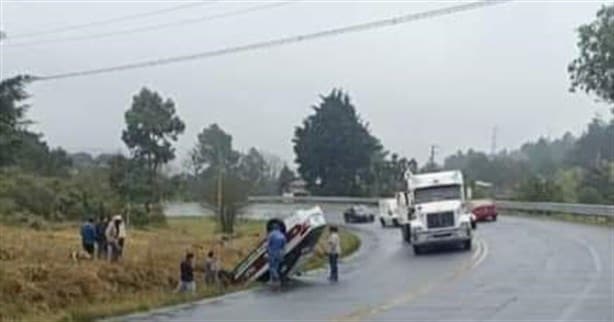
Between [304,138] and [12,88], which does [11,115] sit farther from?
[304,138]

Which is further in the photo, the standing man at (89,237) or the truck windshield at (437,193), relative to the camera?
the truck windshield at (437,193)

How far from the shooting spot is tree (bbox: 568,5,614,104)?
86938 millimetres

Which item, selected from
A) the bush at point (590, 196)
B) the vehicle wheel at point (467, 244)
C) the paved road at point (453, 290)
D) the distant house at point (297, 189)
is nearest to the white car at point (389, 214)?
the bush at point (590, 196)

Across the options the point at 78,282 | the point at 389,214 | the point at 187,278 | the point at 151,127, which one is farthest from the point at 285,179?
the point at 78,282

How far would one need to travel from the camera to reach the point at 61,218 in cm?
6938

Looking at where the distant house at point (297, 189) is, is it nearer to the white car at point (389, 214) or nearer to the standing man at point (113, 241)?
the white car at point (389, 214)

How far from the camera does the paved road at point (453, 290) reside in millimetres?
24406

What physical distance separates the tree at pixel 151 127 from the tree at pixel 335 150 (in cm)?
3188

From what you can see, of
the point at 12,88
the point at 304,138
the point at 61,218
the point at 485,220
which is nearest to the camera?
the point at 12,88

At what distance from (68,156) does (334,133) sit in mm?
33579

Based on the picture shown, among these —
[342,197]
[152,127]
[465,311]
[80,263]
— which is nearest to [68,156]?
[152,127]

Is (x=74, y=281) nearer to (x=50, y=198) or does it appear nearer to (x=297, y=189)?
(x=50, y=198)

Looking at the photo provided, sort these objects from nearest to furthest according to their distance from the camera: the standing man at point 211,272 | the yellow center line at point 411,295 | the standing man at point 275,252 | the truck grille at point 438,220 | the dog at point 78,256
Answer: the yellow center line at point 411,295 < the standing man at point 275,252 < the dog at point 78,256 < the standing man at point 211,272 < the truck grille at point 438,220

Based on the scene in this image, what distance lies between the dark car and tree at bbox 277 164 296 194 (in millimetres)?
53855
